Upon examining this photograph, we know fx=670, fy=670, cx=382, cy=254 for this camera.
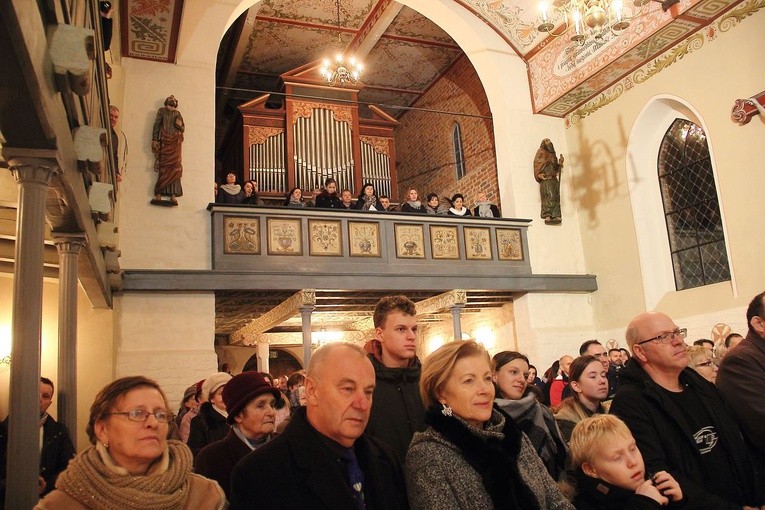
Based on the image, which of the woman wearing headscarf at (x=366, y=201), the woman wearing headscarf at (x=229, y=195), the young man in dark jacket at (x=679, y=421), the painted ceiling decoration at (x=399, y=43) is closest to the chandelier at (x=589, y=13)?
the painted ceiling decoration at (x=399, y=43)

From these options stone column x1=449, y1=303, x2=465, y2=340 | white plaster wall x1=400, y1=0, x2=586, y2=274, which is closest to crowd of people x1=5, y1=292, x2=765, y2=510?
stone column x1=449, y1=303, x2=465, y2=340

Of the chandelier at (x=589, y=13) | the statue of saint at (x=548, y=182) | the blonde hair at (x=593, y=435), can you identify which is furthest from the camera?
the statue of saint at (x=548, y=182)

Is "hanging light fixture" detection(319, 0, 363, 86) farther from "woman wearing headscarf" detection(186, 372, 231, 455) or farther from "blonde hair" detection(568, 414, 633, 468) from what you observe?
"blonde hair" detection(568, 414, 633, 468)

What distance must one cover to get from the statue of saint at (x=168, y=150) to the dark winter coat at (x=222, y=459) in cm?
754

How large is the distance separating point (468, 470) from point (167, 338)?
8.26 meters

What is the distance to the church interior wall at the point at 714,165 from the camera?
9445mm

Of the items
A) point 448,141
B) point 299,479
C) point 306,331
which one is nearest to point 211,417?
point 299,479

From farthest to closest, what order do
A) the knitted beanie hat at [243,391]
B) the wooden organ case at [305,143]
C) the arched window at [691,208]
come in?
the wooden organ case at [305,143] < the arched window at [691,208] < the knitted beanie hat at [243,391]

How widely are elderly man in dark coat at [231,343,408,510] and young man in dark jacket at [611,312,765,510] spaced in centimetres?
133

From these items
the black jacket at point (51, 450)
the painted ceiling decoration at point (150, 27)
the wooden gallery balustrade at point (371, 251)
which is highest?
the painted ceiling decoration at point (150, 27)

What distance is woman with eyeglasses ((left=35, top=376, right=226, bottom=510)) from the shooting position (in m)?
2.12

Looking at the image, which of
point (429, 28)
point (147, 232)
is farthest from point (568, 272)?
point (147, 232)

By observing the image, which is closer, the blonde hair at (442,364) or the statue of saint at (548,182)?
the blonde hair at (442,364)

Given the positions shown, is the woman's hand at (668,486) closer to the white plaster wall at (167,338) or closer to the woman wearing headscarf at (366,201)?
the white plaster wall at (167,338)
